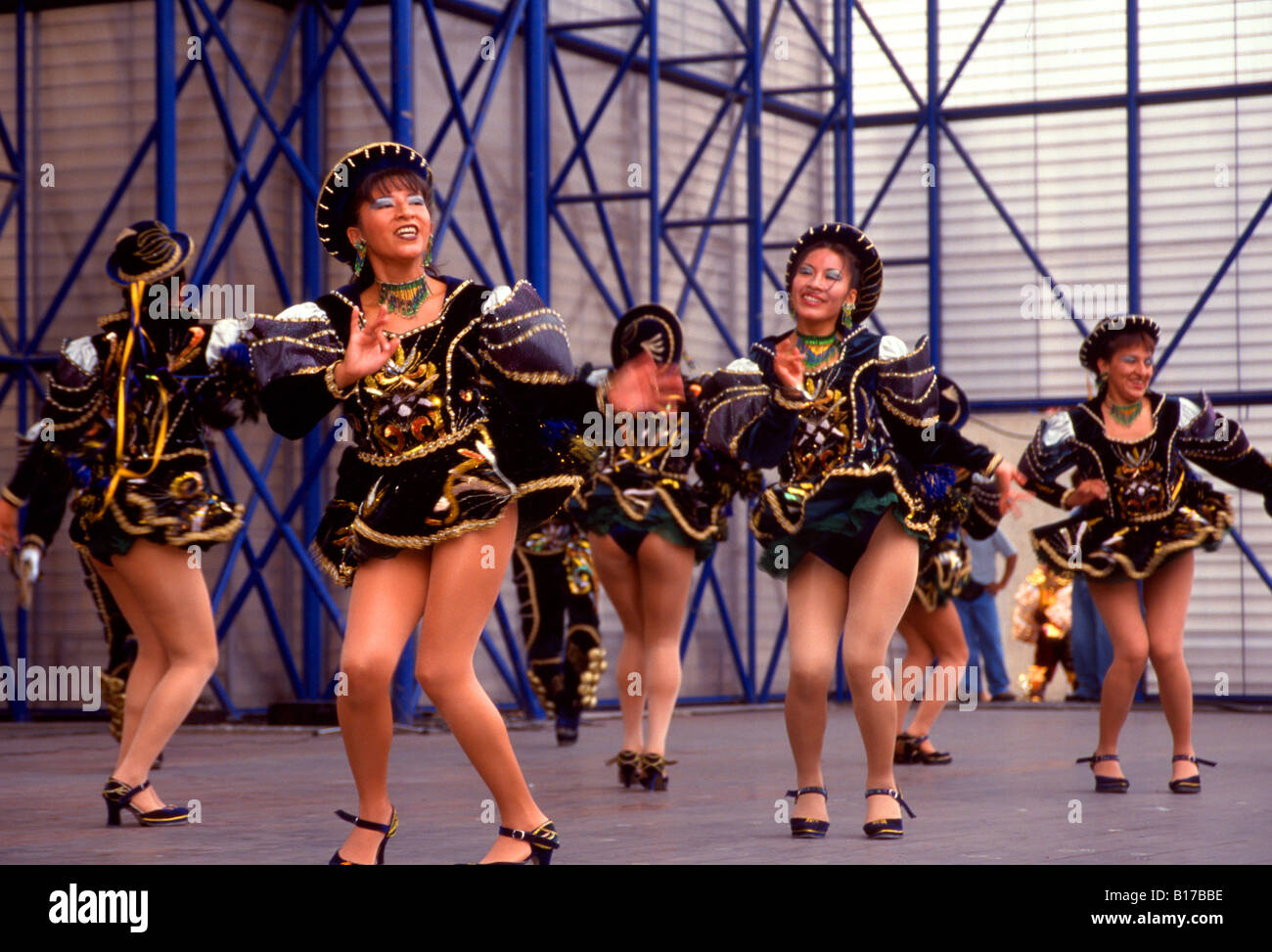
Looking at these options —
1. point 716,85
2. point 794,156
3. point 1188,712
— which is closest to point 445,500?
point 1188,712

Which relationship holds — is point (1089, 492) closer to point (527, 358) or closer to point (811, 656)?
point (811, 656)

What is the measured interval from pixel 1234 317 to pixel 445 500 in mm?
13452

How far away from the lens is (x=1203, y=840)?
616 cm

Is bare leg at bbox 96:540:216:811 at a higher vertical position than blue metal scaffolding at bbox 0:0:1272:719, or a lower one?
lower

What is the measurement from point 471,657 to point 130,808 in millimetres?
2374

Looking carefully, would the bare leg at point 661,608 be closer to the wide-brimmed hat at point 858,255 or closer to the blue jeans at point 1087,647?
the wide-brimmed hat at point 858,255

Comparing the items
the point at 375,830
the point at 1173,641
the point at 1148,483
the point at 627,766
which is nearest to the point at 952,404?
the point at 1148,483

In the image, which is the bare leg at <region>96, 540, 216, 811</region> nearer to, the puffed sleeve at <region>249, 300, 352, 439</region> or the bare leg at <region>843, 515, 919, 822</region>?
the puffed sleeve at <region>249, 300, 352, 439</region>

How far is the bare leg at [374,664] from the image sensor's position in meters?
4.91

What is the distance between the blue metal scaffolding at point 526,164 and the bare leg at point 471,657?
23.2 feet

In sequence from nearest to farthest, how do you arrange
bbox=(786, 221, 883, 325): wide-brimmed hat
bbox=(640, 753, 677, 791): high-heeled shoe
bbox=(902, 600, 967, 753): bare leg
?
bbox=(786, 221, 883, 325): wide-brimmed hat
bbox=(640, 753, 677, 791): high-heeled shoe
bbox=(902, 600, 967, 753): bare leg

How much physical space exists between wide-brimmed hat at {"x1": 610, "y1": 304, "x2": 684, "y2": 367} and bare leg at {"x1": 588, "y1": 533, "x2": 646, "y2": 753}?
869mm

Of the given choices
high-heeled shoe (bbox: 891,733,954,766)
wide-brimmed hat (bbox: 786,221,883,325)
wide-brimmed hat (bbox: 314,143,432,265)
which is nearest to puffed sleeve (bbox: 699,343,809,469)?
wide-brimmed hat (bbox: 786,221,883,325)

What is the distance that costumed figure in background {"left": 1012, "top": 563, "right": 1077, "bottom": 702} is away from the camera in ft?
53.8
